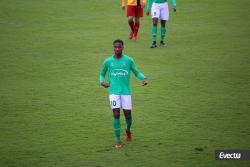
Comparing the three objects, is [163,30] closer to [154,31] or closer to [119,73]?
[154,31]

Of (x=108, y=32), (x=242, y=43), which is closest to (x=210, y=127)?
(x=242, y=43)

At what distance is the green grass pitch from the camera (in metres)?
11.4

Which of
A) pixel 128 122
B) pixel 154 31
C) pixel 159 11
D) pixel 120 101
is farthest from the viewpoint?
pixel 159 11

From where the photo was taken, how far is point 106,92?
15.8 metres

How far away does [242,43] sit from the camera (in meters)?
21.0

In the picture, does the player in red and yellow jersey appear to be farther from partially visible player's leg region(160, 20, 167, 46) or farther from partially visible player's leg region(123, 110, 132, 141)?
partially visible player's leg region(123, 110, 132, 141)

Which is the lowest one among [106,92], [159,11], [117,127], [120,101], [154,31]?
[106,92]

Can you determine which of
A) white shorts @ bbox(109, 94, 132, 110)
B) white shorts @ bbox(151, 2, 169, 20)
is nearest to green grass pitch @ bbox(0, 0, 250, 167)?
white shorts @ bbox(109, 94, 132, 110)

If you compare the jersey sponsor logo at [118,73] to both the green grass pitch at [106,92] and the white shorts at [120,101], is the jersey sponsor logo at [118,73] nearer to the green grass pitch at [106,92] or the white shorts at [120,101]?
the white shorts at [120,101]

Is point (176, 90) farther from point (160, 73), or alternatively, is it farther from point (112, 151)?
point (112, 151)

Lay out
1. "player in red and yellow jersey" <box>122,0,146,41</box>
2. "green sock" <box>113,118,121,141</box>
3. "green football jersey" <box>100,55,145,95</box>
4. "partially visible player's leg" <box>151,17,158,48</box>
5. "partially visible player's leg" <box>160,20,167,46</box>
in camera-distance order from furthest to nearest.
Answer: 1. "player in red and yellow jersey" <box>122,0,146,41</box>
2. "partially visible player's leg" <box>160,20,167,46</box>
3. "partially visible player's leg" <box>151,17,158,48</box>
4. "green sock" <box>113,118,121,141</box>
5. "green football jersey" <box>100,55,145,95</box>

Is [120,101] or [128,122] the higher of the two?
[120,101]

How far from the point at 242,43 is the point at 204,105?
729cm

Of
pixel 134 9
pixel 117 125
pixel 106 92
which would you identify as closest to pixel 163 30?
pixel 134 9
